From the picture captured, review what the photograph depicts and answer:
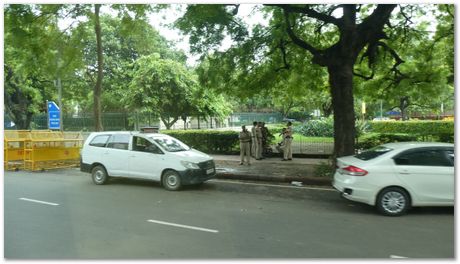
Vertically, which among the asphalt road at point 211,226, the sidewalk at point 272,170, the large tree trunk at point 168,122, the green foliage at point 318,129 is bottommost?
the asphalt road at point 211,226

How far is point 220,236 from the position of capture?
614 centimetres

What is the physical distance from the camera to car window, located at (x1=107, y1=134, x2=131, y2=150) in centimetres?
1116

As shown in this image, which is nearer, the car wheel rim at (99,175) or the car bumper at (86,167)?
the car wheel rim at (99,175)

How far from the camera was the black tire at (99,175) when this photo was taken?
1126cm

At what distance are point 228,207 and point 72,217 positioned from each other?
2890 mm

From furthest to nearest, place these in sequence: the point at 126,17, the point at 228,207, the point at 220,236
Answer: the point at 126,17, the point at 228,207, the point at 220,236

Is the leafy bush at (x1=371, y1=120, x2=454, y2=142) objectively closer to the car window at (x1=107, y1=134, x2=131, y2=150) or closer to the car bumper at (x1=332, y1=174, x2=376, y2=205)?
the car bumper at (x1=332, y1=174, x2=376, y2=205)

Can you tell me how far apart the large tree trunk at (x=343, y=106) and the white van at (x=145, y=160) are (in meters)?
3.66

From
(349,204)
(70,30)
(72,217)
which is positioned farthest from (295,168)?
(70,30)

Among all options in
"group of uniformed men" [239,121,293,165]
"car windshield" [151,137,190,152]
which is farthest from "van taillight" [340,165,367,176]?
"group of uniformed men" [239,121,293,165]

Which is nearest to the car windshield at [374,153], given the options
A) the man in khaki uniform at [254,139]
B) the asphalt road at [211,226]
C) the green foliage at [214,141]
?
the asphalt road at [211,226]

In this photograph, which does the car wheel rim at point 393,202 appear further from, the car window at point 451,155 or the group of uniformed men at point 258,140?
the group of uniformed men at point 258,140

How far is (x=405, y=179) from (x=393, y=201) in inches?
17.6

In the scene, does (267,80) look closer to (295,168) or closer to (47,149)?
(295,168)
